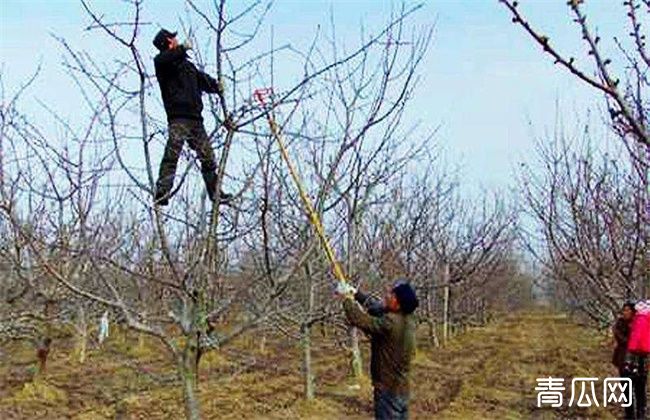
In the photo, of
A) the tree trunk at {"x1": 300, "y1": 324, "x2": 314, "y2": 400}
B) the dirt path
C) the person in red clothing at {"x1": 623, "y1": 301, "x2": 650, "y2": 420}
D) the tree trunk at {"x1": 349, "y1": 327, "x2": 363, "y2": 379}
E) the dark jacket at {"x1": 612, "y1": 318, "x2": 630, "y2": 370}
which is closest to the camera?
the person in red clothing at {"x1": 623, "y1": 301, "x2": 650, "y2": 420}

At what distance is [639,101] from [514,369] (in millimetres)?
14916

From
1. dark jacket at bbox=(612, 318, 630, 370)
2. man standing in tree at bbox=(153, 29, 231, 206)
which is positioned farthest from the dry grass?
man standing in tree at bbox=(153, 29, 231, 206)

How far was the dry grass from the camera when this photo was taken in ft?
37.9

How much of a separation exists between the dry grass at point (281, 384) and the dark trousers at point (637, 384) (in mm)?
590

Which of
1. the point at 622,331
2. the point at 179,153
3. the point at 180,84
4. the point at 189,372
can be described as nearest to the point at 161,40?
the point at 180,84

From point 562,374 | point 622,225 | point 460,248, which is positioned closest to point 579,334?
point 460,248

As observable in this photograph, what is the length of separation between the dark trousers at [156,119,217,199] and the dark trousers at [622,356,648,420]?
331 inches

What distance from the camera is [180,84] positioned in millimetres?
3709

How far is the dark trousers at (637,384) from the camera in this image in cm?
1041

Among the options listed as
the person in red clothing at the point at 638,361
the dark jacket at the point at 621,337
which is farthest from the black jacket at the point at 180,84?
the dark jacket at the point at 621,337

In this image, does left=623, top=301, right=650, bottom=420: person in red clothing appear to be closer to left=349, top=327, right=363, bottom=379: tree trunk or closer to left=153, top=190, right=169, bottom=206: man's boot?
left=349, top=327, right=363, bottom=379: tree trunk

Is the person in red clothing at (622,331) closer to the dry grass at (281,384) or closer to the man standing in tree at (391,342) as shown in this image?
the dry grass at (281,384)

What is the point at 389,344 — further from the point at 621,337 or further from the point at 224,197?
the point at 621,337

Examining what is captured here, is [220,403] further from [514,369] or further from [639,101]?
[639,101]
